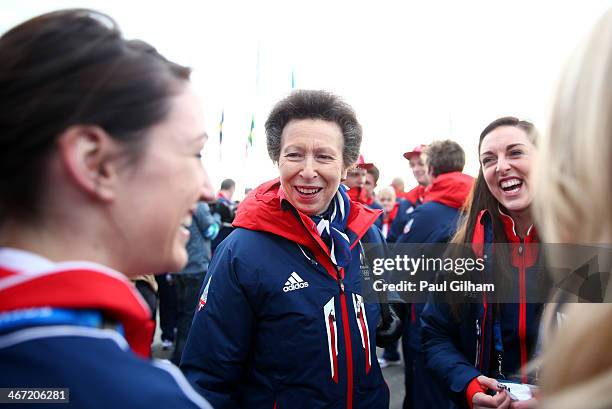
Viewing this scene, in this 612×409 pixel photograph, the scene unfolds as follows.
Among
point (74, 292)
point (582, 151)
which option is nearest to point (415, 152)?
point (582, 151)

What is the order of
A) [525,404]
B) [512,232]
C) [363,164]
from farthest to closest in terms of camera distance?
1. [363,164]
2. [512,232]
3. [525,404]

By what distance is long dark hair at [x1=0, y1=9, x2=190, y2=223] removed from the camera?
0.70 metres

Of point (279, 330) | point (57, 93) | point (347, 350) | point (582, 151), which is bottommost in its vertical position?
point (347, 350)

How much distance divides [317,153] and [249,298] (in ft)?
2.58

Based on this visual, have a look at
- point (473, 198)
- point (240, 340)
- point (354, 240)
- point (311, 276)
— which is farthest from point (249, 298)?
point (473, 198)

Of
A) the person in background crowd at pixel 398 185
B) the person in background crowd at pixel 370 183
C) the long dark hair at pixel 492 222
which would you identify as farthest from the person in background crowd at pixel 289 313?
the person in background crowd at pixel 398 185

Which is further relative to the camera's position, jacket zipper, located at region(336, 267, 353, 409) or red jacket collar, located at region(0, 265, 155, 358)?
jacket zipper, located at region(336, 267, 353, 409)

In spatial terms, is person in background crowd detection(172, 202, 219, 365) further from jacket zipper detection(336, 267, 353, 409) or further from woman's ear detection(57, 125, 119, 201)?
woman's ear detection(57, 125, 119, 201)

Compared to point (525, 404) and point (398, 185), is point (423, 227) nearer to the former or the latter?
point (525, 404)

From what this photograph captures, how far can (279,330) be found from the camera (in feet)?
5.53

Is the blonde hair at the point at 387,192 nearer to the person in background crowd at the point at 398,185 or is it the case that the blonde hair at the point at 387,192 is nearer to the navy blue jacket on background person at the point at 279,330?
the person in background crowd at the point at 398,185

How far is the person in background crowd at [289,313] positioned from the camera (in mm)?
1653

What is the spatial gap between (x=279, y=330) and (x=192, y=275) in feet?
12.5

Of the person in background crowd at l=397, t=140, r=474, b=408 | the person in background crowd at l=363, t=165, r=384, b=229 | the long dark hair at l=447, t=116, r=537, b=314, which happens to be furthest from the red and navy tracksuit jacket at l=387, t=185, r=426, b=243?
the long dark hair at l=447, t=116, r=537, b=314
